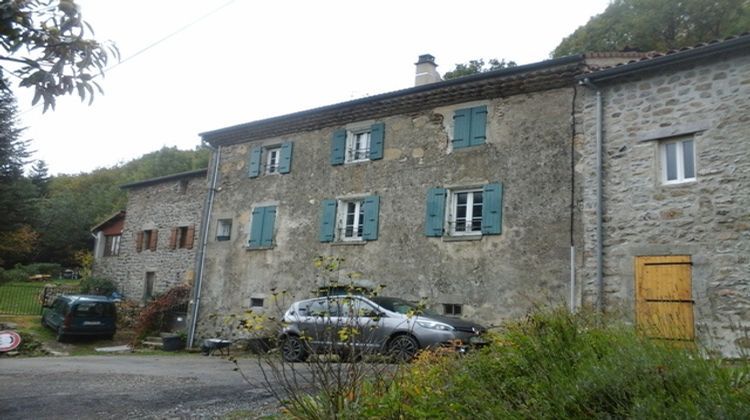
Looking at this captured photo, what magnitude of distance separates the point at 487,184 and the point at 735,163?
4811 millimetres

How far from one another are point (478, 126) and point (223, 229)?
9.27 m

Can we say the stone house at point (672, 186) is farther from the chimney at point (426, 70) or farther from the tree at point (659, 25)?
the tree at point (659, 25)

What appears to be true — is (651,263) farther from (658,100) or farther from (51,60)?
(51,60)

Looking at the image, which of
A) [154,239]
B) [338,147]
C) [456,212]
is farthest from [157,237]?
[456,212]

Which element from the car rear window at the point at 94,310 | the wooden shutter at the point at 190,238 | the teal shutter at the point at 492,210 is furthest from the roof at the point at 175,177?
the teal shutter at the point at 492,210

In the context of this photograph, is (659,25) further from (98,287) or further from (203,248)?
(98,287)

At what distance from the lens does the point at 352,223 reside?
15539mm

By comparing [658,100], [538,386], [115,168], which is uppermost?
[115,168]

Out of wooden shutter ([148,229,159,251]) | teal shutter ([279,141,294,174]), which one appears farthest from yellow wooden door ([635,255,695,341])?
wooden shutter ([148,229,159,251])

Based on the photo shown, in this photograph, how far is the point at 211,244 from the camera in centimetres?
1850

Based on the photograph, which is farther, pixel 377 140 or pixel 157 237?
pixel 157 237

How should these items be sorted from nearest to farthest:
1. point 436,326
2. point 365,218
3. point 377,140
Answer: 1. point 436,326
2. point 365,218
3. point 377,140

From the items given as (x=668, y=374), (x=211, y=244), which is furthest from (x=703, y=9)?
(x=668, y=374)

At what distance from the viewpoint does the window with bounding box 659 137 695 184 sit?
1058cm
